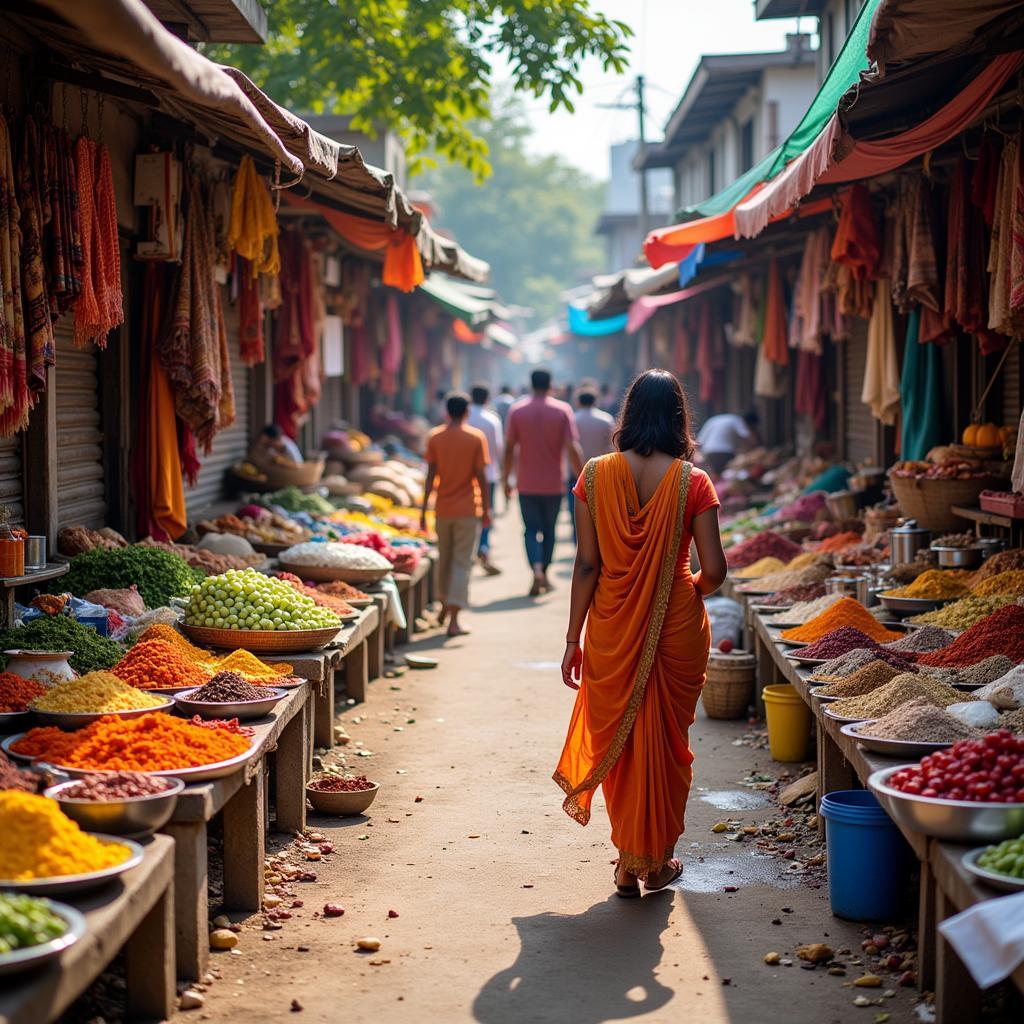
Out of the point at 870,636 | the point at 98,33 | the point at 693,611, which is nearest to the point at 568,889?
the point at 693,611

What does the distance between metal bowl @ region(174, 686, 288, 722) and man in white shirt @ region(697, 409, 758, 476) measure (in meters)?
13.8

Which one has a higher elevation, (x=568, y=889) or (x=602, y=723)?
(x=602, y=723)

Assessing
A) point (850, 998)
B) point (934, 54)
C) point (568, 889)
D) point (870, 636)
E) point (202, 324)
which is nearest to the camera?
point (850, 998)

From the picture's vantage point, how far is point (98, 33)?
417 centimetres

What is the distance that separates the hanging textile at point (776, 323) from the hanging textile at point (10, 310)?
10.6 metres

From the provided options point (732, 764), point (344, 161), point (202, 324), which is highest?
point (344, 161)

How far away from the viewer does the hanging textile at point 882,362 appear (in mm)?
10898

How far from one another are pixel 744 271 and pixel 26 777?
13.5 metres

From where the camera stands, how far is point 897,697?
5.64 m

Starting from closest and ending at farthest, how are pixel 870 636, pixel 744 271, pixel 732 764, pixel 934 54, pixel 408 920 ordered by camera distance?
1. pixel 408 920
2. pixel 934 54
3. pixel 870 636
4. pixel 732 764
5. pixel 744 271

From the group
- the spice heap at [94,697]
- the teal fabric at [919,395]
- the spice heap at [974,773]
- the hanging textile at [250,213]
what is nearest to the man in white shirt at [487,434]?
the teal fabric at [919,395]

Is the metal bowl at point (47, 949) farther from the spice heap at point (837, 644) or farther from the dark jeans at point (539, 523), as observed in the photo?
the dark jeans at point (539, 523)

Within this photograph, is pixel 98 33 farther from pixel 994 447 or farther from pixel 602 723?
pixel 994 447

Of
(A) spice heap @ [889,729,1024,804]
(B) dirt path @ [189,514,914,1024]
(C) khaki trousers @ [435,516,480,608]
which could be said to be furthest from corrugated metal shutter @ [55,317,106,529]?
(A) spice heap @ [889,729,1024,804]
